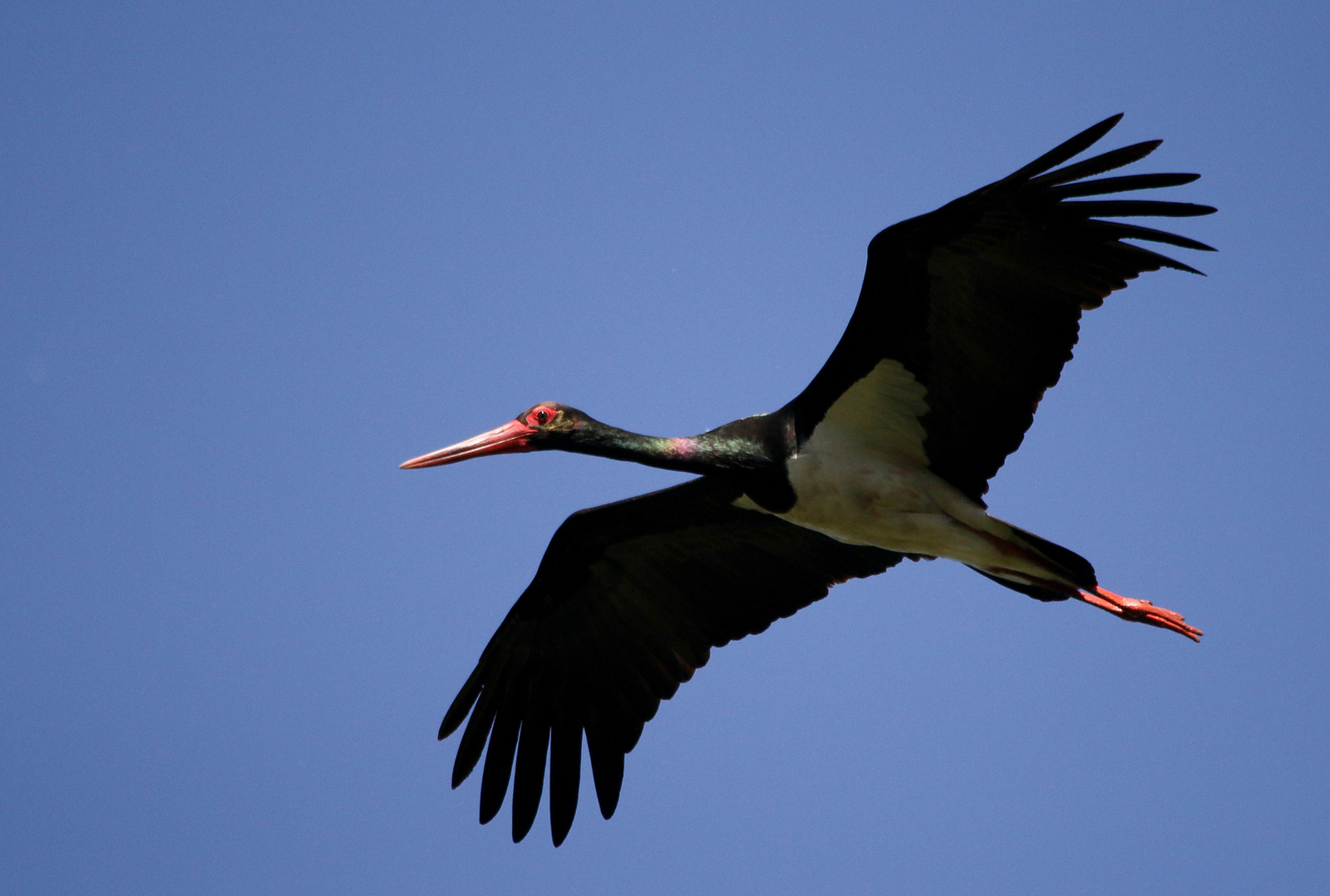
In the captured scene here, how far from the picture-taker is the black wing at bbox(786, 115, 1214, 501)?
6875 millimetres

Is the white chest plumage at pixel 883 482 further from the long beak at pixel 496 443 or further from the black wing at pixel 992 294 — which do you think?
the long beak at pixel 496 443

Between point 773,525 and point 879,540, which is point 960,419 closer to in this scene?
point 879,540

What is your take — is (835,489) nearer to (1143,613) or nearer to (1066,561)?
(1066,561)

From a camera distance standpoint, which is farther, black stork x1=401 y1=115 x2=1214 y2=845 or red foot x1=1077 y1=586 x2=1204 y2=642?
red foot x1=1077 y1=586 x2=1204 y2=642

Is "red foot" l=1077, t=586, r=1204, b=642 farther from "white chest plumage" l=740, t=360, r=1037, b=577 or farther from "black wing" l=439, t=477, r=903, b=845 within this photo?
"black wing" l=439, t=477, r=903, b=845

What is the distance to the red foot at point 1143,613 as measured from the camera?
805cm

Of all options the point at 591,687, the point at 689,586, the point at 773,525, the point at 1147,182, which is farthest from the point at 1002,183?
the point at 591,687

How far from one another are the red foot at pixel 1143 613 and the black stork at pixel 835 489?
11 mm

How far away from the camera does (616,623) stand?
369 inches

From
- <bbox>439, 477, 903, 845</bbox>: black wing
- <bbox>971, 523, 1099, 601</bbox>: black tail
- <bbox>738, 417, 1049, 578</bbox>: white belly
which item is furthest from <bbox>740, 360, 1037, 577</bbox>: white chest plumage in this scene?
<bbox>439, 477, 903, 845</bbox>: black wing

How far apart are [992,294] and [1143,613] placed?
7.51 feet

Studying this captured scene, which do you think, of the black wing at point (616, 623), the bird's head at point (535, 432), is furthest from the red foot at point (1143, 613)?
the bird's head at point (535, 432)

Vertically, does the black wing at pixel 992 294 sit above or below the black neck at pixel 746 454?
above

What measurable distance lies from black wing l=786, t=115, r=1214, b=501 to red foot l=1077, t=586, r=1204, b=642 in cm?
97
